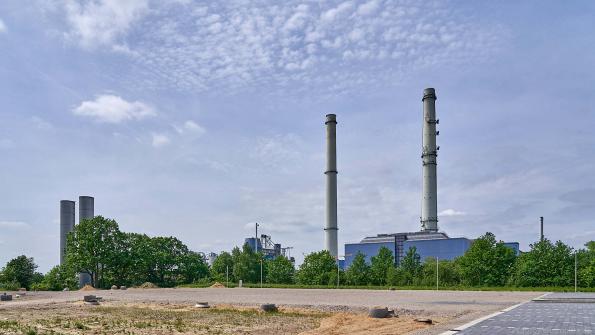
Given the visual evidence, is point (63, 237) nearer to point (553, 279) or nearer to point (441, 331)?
point (553, 279)

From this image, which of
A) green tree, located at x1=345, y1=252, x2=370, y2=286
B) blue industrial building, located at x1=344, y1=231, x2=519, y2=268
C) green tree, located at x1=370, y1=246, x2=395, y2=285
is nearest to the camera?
green tree, located at x1=345, y1=252, x2=370, y2=286

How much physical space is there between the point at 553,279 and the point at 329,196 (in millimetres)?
43138

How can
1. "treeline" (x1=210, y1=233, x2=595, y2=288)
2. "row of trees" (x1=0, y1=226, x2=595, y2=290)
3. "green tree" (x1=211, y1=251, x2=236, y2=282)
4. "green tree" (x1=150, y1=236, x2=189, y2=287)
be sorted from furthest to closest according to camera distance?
"green tree" (x1=211, y1=251, x2=236, y2=282) → "green tree" (x1=150, y1=236, x2=189, y2=287) → "row of trees" (x1=0, y1=226, x2=595, y2=290) → "treeline" (x1=210, y1=233, x2=595, y2=288)

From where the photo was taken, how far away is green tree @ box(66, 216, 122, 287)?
73062mm

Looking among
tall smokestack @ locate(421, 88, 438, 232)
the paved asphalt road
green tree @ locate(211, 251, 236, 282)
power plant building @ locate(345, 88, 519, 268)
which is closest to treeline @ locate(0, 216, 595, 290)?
green tree @ locate(211, 251, 236, 282)

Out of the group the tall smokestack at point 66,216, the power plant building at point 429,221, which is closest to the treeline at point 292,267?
the tall smokestack at point 66,216

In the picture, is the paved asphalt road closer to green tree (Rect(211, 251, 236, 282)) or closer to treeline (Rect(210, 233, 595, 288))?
treeline (Rect(210, 233, 595, 288))

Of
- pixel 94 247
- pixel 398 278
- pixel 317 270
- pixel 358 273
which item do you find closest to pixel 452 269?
pixel 398 278

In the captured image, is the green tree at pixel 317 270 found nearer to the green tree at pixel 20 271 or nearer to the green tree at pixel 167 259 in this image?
the green tree at pixel 167 259

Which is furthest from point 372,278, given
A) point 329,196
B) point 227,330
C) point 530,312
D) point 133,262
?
point 227,330

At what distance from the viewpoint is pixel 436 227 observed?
331 feet

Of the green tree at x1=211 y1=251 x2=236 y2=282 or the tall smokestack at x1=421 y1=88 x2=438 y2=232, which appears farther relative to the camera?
the green tree at x1=211 y1=251 x2=236 y2=282

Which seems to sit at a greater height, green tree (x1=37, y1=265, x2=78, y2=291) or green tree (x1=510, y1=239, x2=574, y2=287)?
green tree (x1=510, y1=239, x2=574, y2=287)

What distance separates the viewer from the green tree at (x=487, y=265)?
66.4 meters
